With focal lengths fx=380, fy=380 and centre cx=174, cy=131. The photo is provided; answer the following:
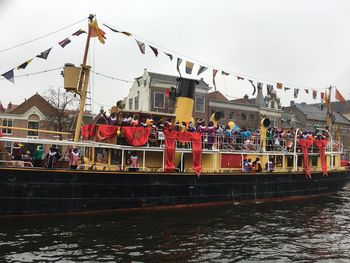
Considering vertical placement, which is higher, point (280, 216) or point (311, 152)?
point (311, 152)

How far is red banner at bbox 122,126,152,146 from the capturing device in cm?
1778

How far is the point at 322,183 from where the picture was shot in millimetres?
25172

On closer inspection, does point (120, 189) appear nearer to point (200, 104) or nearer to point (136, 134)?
point (136, 134)

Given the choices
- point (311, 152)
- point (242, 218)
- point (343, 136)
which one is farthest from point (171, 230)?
point (343, 136)

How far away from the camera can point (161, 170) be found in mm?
18797

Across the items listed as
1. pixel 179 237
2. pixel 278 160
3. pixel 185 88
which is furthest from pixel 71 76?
pixel 278 160

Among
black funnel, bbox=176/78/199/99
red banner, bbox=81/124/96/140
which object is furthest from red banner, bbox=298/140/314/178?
red banner, bbox=81/124/96/140

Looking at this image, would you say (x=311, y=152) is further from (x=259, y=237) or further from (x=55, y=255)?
(x=55, y=255)

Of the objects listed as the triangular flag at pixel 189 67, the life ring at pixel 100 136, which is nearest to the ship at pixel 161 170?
the life ring at pixel 100 136

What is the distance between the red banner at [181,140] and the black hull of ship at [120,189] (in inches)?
20.3

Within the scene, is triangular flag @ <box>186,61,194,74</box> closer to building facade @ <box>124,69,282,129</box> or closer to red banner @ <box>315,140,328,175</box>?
red banner @ <box>315,140,328,175</box>

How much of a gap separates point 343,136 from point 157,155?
6713 cm

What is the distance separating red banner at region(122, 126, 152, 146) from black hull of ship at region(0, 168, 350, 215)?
62.4 inches

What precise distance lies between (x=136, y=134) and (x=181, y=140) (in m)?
2.45
